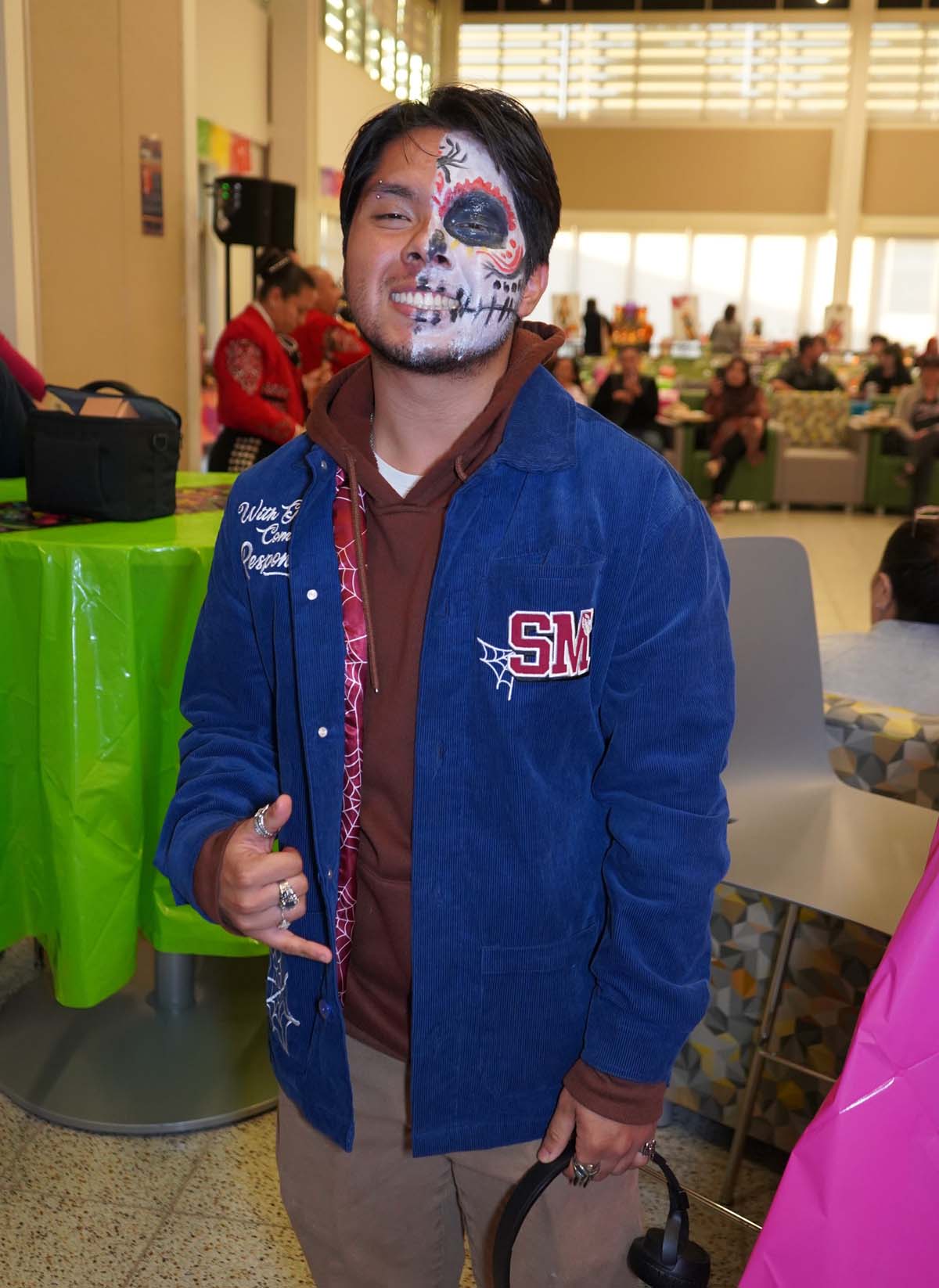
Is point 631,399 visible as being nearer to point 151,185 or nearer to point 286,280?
point 151,185

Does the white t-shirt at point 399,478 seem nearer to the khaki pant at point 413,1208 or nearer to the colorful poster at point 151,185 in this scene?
the khaki pant at point 413,1208

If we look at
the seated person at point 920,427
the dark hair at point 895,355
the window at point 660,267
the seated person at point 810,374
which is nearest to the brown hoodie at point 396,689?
the seated person at point 920,427

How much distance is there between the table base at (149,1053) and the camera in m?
2.07

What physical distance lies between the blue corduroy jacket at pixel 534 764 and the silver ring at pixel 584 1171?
0.07m

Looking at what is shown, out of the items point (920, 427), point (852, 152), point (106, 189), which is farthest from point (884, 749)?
point (852, 152)

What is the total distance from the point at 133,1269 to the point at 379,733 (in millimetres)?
1164

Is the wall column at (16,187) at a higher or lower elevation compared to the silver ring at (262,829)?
higher

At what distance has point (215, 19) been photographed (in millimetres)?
9008

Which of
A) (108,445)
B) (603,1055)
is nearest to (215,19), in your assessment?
(108,445)

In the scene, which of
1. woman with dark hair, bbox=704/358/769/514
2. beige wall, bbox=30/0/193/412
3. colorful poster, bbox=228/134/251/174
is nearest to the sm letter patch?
beige wall, bbox=30/0/193/412

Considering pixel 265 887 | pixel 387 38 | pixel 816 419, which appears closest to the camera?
pixel 265 887

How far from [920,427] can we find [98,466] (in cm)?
816

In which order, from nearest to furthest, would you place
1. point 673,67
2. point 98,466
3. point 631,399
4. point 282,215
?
point 98,466, point 282,215, point 631,399, point 673,67

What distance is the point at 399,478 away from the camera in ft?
3.43
